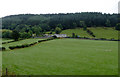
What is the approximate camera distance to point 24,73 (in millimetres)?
17656

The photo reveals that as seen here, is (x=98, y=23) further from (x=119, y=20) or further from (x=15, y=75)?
(x=15, y=75)

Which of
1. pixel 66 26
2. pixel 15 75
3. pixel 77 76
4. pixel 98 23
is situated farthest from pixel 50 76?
pixel 98 23

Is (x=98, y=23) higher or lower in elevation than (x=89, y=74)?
higher

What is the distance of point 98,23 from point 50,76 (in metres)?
147

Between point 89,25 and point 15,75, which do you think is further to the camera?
point 89,25

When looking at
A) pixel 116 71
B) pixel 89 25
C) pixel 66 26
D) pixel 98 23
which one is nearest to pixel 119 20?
pixel 98 23

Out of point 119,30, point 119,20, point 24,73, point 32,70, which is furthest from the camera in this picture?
point 119,20

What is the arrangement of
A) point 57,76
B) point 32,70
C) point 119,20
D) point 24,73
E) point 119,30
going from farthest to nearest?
point 119,20
point 119,30
point 32,70
point 24,73
point 57,76

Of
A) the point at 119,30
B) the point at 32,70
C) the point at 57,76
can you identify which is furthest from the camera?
the point at 119,30

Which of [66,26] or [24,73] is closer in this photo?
[24,73]

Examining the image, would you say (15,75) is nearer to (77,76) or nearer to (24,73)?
(24,73)

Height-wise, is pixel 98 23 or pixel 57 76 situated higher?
pixel 98 23

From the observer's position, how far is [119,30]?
406 ft

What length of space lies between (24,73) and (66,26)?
136124mm
